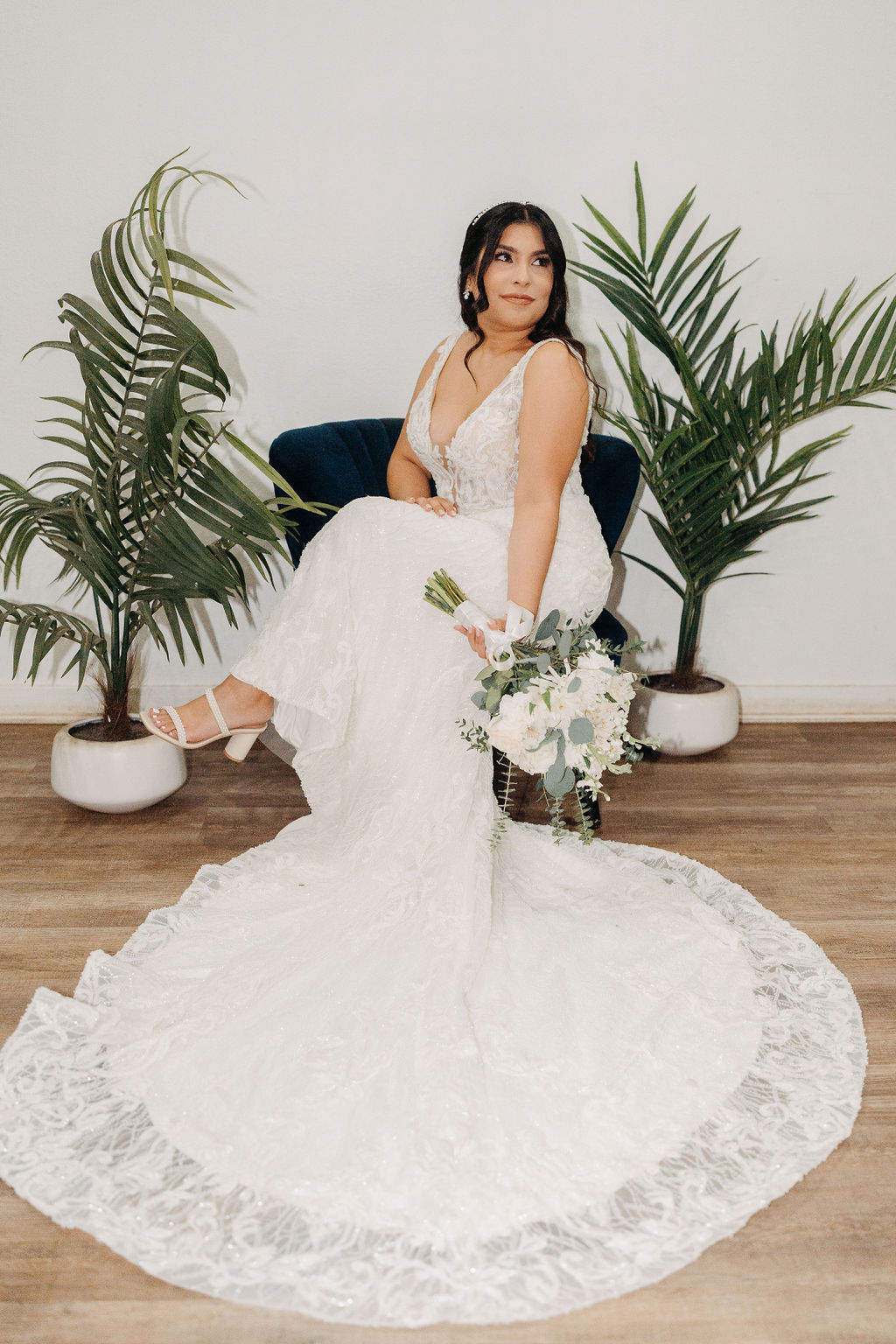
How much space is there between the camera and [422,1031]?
6.10 ft

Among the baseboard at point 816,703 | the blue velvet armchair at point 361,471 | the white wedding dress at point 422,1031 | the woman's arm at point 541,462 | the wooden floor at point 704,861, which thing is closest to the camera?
the wooden floor at point 704,861

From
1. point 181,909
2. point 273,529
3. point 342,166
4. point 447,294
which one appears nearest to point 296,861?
point 181,909

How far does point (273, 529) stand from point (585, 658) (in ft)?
2.97

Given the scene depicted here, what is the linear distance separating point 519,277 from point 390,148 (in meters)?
1.01

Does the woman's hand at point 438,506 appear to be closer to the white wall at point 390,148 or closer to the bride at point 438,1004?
the bride at point 438,1004

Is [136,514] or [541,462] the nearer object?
[541,462]

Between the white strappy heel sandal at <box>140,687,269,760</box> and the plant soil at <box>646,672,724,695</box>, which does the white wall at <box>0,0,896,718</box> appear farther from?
the white strappy heel sandal at <box>140,687,269,760</box>

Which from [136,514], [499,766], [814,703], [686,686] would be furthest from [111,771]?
[814,703]

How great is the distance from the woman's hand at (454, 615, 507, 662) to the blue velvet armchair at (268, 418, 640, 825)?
0.59 metres

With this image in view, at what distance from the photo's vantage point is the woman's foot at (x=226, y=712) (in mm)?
2566

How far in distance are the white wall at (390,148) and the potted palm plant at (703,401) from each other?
197 millimetres

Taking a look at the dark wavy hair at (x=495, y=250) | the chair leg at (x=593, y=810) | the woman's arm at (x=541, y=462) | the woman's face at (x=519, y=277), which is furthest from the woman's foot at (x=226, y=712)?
the woman's face at (x=519, y=277)

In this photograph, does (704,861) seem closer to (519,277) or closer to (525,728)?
(525,728)

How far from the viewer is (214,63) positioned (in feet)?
10.3
